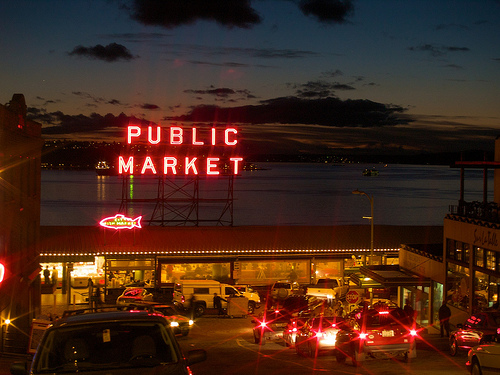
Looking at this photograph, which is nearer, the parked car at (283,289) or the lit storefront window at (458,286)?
the lit storefront window at (458,286)

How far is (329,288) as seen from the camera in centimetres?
3522

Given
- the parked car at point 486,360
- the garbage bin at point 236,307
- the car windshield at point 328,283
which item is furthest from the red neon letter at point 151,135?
the parked car at point 486,360

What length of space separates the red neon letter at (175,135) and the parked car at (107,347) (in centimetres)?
3761

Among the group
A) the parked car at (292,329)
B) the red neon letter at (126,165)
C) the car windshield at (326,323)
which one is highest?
the red neon letter at (126,165)

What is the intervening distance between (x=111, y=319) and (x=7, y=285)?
46.9ft

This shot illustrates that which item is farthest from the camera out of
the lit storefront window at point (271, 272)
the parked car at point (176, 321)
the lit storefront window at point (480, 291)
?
the lit storefront window at point (271, 272)

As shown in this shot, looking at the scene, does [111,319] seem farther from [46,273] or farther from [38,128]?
[46,273]

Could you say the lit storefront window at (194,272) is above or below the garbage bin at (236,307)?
above

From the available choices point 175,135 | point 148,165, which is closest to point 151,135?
point 175,135

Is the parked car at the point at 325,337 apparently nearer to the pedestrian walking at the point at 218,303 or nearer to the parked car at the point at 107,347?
the parked car at the point at 107,347

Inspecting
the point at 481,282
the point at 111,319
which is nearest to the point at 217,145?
the point at 481,282

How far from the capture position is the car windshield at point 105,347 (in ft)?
23.4

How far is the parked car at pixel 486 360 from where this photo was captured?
12052 millimetres

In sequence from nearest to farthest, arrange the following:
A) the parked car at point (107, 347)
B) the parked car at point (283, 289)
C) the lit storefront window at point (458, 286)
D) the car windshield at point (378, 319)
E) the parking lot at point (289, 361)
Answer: the parked car at point (107, 347) < the parking lot at point (289, 361) < the car windshield at point (378, 319) < the lit storefront window at point (458, 286) < the parked car at point (283, 289)
